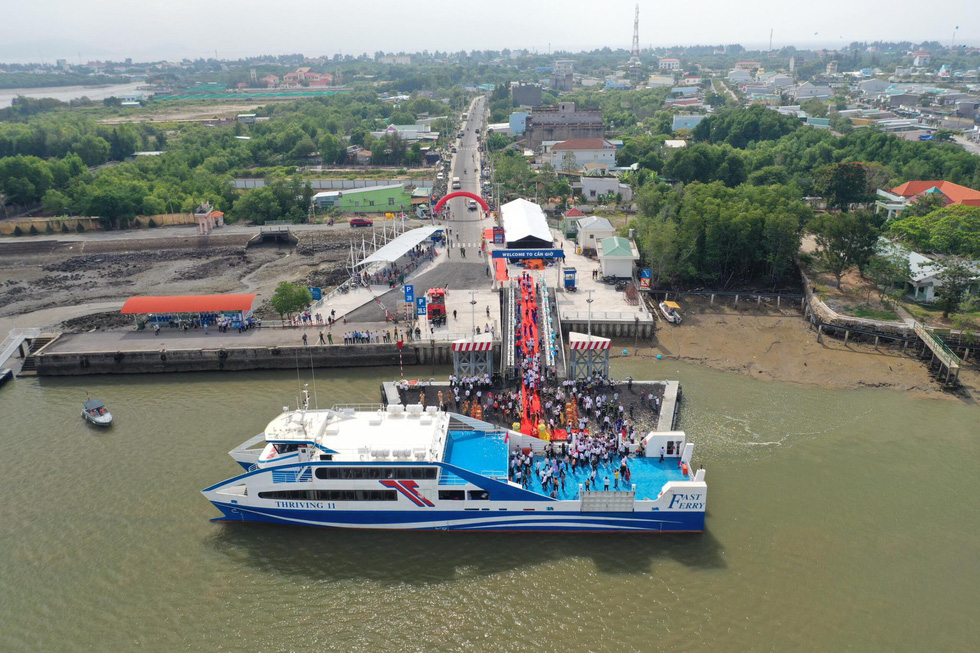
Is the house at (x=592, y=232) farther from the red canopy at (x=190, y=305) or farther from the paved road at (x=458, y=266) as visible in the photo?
the red canopy at (x=190, y=305)

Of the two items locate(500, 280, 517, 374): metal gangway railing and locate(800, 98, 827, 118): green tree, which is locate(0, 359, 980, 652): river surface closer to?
locate(500, 280, 517, 374): metal gangway railing

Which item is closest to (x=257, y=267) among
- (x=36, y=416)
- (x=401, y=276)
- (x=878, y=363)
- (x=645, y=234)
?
(x=401, y=276)

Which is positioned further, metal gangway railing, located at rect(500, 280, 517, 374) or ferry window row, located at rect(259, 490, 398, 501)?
metal gangway railing, located at rect(500, 280, 517, 374)

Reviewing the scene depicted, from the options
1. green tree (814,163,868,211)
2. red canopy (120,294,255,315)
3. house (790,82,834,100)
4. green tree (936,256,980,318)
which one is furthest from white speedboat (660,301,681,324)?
house (790,82,834,100)

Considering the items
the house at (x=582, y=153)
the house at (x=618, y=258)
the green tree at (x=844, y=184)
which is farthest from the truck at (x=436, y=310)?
the house at (x=582, y=153)

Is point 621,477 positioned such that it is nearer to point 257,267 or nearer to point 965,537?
point 965,537

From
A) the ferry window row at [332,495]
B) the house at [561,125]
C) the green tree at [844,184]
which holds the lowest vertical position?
the ferry window row at [332,495]
